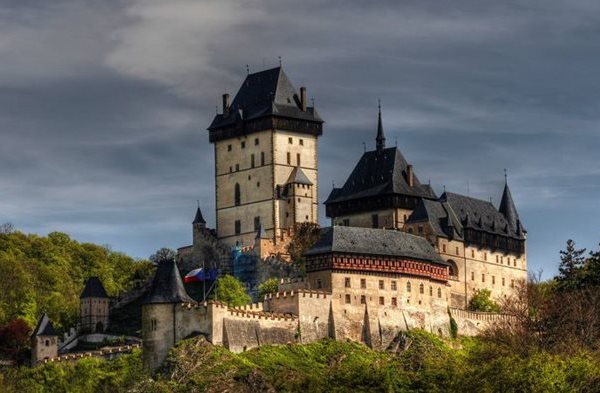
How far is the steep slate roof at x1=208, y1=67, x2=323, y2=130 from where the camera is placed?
14500 centimetres

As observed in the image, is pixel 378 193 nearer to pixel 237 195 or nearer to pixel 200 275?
pixel 237 195

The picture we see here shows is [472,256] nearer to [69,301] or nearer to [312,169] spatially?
[312,169]

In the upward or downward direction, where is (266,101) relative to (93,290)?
upward

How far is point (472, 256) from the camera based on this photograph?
141 meters

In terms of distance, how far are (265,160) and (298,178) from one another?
2807 mm

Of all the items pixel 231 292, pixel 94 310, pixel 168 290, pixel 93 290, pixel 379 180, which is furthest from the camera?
pixel 379 180

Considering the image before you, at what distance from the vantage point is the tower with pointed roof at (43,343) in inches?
4993

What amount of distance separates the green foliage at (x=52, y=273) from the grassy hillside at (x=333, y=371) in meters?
17.3

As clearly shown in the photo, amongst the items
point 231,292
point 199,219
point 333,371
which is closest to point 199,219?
point 199,219

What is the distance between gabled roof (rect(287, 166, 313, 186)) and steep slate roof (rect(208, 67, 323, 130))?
4.16 m

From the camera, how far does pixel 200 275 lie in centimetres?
14062

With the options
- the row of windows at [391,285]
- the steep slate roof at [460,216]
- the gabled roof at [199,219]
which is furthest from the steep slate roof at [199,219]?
the row of windows at [391,285]

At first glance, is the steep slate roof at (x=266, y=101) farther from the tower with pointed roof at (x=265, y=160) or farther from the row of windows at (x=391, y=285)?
the row of windows at (x=391, y=285)

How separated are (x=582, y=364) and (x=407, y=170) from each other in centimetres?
4765
